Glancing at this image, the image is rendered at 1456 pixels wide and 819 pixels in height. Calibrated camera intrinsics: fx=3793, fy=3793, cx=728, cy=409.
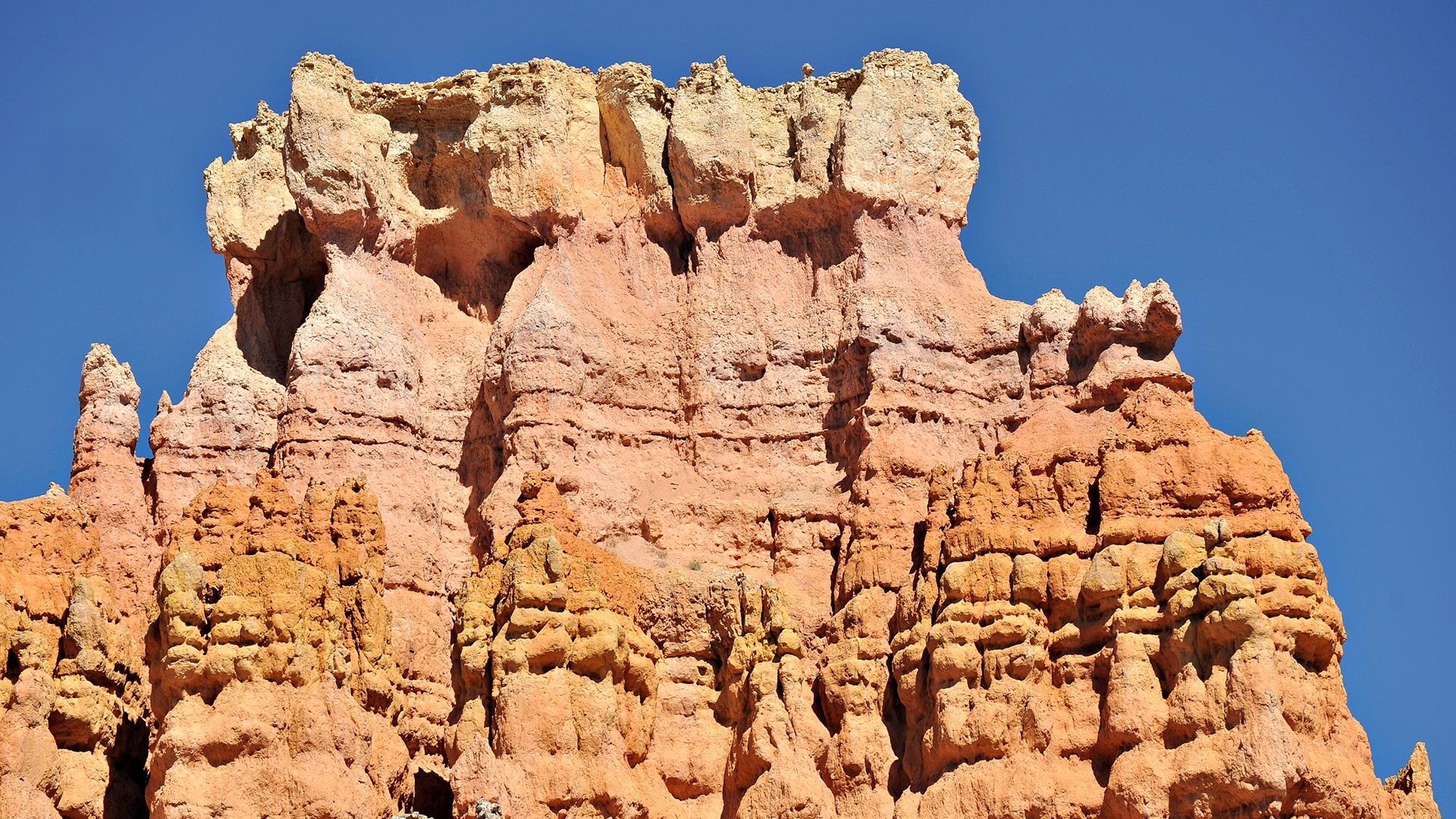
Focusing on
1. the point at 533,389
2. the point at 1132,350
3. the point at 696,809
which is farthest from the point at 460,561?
the point at 1132,350

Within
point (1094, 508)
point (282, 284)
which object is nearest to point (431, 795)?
point (1094, 508)

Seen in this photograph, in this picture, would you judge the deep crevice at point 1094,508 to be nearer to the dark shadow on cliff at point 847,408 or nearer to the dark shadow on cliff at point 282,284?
the dark shadow on cliff at point 847,408

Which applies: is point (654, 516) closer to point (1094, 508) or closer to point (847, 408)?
point (847, 408)

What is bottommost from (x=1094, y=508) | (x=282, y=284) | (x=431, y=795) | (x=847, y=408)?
(x=431, y=795)

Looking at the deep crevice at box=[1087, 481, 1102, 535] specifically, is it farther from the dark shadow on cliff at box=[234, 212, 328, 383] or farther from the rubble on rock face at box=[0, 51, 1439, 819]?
the dark shadow on cliff at box=[234, 212, 328, 383]

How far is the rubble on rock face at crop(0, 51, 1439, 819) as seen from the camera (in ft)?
150

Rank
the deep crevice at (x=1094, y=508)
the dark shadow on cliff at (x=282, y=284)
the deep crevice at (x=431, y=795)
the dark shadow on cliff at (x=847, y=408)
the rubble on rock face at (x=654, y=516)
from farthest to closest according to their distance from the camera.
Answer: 1. the dark shadow on cliff at (x=282, y=284)
2. the dark shadow on cliff at (x=847, y=408)
3. the deep crevice at (x=431, y=795)
4. the deep crevice at (x=1094, y=508)
5. the rubble on rock face at (x=654, y=516)

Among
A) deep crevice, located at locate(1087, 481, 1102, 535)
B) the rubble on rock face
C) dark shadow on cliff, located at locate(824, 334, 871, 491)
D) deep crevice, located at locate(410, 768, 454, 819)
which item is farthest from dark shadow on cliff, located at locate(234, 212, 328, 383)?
deep crevice, located at locate(1087, 481, 1102, 535)

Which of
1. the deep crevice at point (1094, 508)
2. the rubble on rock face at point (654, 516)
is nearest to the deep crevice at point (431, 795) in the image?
the rubble on rock face at point (654, 516)

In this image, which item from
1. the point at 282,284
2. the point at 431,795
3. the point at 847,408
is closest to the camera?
the point at 431,795

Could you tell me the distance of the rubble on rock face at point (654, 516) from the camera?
45.6 m

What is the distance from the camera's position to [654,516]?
50.6 m

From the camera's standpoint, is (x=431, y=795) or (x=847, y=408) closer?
(x=431, y=795)

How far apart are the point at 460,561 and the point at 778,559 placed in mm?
4471
